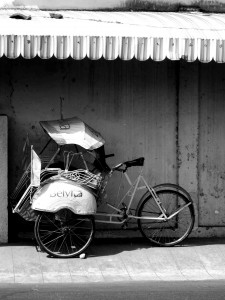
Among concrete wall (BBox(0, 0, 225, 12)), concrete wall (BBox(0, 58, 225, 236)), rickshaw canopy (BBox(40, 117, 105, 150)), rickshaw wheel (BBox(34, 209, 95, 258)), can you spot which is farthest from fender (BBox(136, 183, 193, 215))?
concrete wall (BBox(0, 0, 225, 12))

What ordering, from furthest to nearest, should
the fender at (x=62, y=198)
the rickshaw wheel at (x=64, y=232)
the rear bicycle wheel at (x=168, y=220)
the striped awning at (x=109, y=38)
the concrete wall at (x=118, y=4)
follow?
the concrete wall at (x=118, y=4) < the rear bicycle wheel at (x=168, y=220) < the rickshaw wheel at (x=64, y=232) < the fender at (x=62, y=198) < the striped awning at (x=109, y=38)

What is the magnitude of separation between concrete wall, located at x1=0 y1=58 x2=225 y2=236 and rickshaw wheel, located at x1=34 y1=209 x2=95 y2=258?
32.0 inches

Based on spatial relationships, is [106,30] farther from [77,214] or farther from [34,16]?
[77,214]

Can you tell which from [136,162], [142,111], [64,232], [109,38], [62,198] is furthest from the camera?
[142,111]

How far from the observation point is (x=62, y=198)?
36.0ft

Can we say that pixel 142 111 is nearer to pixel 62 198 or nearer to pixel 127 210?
pixel 127 210

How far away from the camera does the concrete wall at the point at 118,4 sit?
12.2 meters

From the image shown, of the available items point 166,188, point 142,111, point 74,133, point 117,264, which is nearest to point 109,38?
point 74,133

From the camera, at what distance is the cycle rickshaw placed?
36.2 feet

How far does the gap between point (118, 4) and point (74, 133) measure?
227 centimetres

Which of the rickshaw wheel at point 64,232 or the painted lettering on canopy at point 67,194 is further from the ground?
the painted lettering on canopy at point 67,194

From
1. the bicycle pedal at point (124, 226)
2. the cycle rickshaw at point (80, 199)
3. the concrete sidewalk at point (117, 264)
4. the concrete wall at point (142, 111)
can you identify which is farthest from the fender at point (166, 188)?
the concrete sidewalk at point (117, 264)

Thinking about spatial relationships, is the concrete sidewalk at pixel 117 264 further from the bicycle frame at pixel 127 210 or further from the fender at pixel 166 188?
the fender at pixel 166 188

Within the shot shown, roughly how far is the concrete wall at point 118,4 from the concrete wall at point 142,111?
0.83 meters
